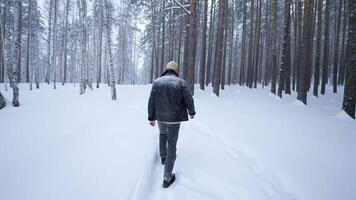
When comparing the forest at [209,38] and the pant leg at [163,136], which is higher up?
the forest at [209,38]

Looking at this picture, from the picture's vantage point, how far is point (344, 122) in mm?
9188

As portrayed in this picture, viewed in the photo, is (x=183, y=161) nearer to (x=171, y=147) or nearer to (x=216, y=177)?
(x=216, y=177)

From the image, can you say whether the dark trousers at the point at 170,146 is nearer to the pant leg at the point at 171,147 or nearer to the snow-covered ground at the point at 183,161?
the pant leg at the point at 171,147

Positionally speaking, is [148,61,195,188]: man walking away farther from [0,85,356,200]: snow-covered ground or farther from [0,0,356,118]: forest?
[0,0,356,118]: forest

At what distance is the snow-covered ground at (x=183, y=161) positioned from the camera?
4.01 m

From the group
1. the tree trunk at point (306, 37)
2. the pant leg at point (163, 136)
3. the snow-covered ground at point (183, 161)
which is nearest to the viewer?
the snow-covered ground at point (183, 161)

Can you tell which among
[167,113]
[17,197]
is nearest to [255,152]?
[167,113]

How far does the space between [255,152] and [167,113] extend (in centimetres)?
256

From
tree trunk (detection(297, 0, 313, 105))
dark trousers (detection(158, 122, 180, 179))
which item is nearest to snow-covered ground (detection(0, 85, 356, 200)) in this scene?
dark trousers (detection(158, 122, 180, 179))

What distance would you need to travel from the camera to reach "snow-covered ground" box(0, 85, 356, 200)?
A: 401cm

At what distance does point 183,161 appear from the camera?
5551mm

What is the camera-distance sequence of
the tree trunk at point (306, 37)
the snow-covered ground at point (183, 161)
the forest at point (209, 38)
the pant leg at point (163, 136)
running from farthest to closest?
the forest at point (209, 38) → the tree trunk at point (306, 37) → the pant leg at point (163, 136) → the snow-covered ground at point (183, 161)

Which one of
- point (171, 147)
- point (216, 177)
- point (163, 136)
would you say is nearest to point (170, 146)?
point (171, 147)

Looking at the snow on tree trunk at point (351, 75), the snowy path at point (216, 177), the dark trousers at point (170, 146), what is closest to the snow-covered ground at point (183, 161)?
the snowy path at point (216, 177)
